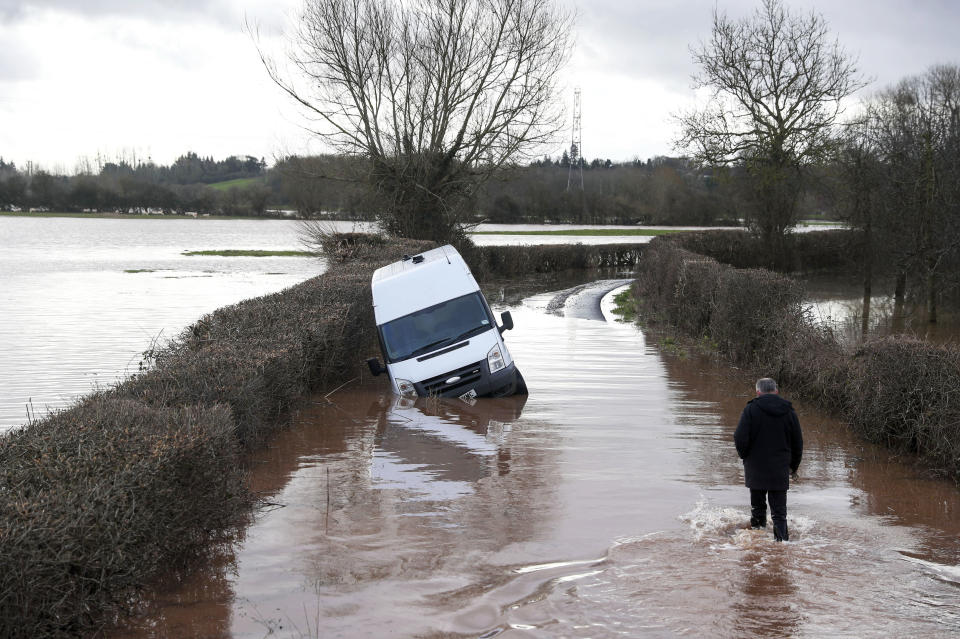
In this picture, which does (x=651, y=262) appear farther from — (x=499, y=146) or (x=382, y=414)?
(x=382, y=414)

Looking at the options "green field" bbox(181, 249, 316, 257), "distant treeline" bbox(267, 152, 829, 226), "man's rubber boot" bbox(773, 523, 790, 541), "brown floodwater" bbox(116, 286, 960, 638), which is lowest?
"brown floodwater" bbox(116, 286, 960, 638)

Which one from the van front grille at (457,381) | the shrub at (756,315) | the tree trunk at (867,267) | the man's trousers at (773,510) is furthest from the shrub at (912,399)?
the tree trunk at (867,267)

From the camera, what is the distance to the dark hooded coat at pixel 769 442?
780 cm

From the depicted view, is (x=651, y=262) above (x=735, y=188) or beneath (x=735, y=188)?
beneath

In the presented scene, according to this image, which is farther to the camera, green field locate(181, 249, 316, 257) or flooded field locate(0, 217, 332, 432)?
green field locate(181, 249, 316, 257)

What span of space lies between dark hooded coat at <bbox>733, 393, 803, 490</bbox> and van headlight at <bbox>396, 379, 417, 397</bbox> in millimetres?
7136

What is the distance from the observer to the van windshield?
47.3ft

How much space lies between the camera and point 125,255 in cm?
6475

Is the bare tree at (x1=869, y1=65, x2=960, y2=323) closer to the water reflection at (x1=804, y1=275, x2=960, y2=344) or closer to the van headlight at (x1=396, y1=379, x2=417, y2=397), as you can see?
the water reflection at (x1=804, y1=275, x2=960, y2=344)

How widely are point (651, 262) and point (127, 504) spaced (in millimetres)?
26692

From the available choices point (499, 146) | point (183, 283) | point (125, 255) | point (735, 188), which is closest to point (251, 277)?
point (183, 283)

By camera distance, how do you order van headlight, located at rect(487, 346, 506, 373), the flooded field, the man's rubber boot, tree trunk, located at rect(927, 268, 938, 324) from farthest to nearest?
tree trunk, located at rect(927, 268, 938, 324) < the flooded field < van headlight, located at rect(487, 346, 506, 373) < the man's rubber boot

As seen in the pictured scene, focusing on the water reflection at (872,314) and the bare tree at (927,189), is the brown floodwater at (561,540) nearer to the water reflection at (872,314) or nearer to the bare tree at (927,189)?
the water reflection at (872,314)

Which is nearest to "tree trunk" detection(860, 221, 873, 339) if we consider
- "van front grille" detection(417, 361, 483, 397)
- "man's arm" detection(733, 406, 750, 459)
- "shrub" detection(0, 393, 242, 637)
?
"van front grille" detection(417, 361, 483, 397)
